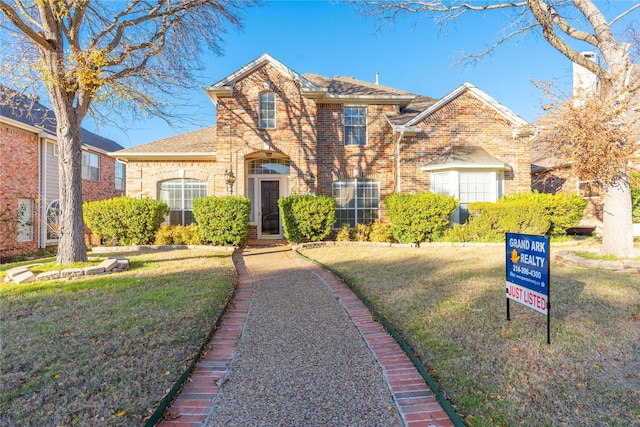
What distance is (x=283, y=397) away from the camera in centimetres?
282

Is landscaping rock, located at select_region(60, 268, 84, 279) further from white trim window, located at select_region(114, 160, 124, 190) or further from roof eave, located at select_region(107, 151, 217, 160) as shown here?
white trim window, located at select_region(114, 160, 124, 190)

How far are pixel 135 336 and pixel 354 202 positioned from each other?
10700mm

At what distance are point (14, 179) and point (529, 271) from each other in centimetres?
1835

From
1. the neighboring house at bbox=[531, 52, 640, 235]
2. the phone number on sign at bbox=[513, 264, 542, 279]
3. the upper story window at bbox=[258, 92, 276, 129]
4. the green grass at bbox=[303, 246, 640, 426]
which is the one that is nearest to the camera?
the green grass at bbox=[303, 246, 640, 426]

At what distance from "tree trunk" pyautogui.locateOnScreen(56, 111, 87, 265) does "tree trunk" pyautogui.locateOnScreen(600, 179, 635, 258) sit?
11591mm

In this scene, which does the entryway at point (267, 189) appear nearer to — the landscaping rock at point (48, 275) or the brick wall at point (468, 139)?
the brick wall at point (468, 139)

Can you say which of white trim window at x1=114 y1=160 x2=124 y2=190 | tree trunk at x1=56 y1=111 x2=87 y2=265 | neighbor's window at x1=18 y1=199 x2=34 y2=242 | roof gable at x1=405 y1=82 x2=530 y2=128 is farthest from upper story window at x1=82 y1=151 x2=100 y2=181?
roof gable at x1=405 y1=82 x2=530 y2=128

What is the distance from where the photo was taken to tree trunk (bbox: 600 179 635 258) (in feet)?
23.9

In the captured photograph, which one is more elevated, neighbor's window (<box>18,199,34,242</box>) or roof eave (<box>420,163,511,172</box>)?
roof eave (<box>420,163,511,172</box>)

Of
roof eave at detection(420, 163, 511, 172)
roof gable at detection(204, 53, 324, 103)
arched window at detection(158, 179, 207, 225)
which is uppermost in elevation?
roof gable at detection(204, 53, 324, 103)

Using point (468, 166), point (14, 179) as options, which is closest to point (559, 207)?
point (468, 166)

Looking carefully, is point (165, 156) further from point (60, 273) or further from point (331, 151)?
point (60, 273)

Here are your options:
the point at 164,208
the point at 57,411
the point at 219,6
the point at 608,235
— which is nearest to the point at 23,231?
the point at 164,208

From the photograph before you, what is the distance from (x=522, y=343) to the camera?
11.8ft
